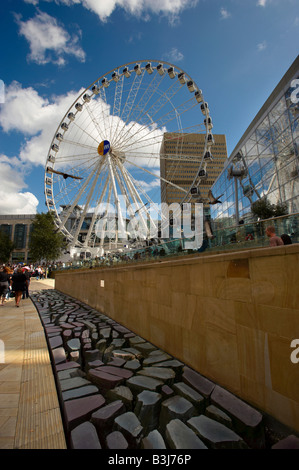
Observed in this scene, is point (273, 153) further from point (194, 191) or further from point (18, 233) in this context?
point (18, 233)

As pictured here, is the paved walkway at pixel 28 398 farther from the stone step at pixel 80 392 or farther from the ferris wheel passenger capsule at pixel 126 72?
the ferris wheel passenger capsule at pixel 126 72

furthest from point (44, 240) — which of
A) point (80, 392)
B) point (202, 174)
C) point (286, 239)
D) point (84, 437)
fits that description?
point (84, 437)

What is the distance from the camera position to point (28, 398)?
9.96ft

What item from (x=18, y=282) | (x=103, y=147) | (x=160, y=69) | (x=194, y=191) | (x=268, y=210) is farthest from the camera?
(x=103, y=147)

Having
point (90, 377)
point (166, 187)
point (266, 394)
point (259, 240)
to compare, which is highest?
point (166, 187)

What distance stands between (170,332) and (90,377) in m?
1.69

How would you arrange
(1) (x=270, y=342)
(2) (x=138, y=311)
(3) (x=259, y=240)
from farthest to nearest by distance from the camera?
(2) (x=138, y=311) → (3) (x=259, y=240) → (1) (x=270, y=342)

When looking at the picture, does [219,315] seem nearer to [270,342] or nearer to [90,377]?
[270,342]

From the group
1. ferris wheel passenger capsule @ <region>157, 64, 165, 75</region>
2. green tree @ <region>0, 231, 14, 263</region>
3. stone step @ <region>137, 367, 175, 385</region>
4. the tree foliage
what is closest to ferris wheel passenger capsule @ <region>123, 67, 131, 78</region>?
ferris wheel passenger capsule @ <region>157, 64, 165, 75</region>

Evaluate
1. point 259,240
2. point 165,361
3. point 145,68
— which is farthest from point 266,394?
point 145,68

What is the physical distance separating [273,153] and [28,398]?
971 inches

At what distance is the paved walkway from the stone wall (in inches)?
85.0

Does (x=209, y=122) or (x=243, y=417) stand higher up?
(x=209, y=122)
